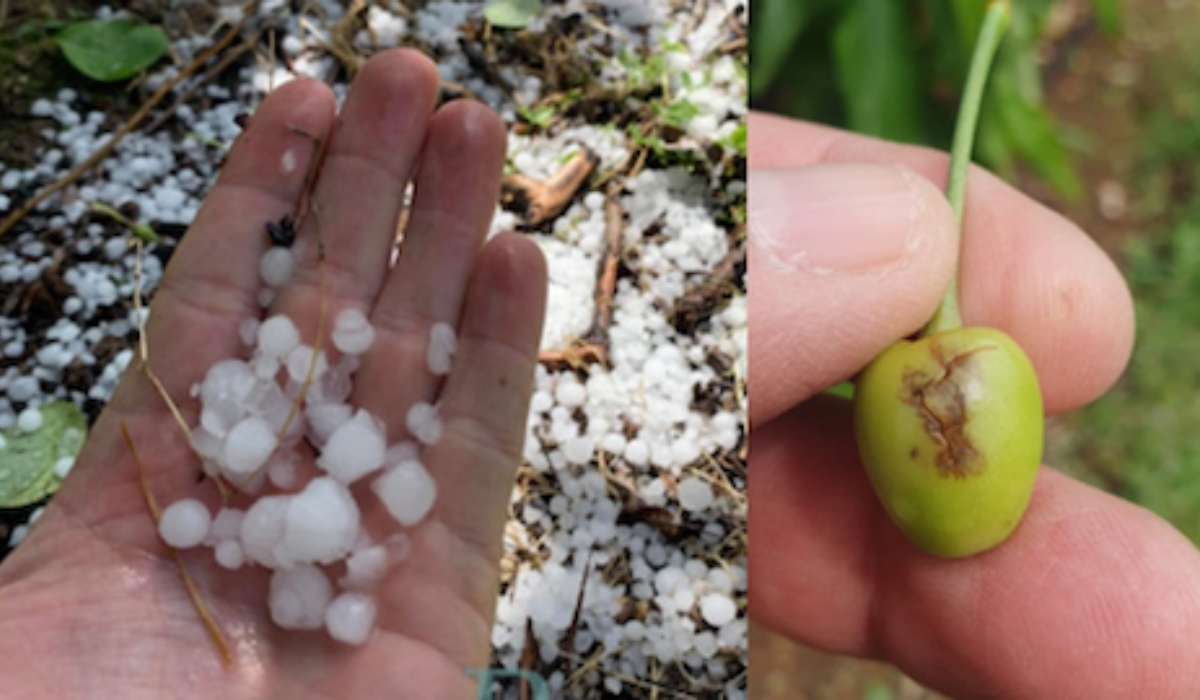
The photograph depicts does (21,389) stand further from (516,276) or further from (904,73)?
(904,73)

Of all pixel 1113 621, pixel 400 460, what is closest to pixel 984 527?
pixel 1113 621

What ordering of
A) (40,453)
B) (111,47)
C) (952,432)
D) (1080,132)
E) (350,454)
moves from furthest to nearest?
1. (111,47)
2. (40,453)
3. (350,454)
4. (1080,132)
5. (952,432)

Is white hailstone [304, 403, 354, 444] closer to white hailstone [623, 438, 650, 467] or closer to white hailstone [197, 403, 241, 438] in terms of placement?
white hailstone [197, 403, 241, 438]

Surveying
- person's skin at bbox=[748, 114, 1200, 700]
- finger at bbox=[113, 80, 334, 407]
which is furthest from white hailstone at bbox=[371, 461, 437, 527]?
person's skin at bbox=[748, 114, 1200, 700]

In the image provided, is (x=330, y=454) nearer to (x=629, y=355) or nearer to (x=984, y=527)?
(x=629, y=355)

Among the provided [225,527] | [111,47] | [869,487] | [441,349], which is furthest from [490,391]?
[111,47]

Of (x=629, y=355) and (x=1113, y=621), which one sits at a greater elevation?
(x=1113, y=621)

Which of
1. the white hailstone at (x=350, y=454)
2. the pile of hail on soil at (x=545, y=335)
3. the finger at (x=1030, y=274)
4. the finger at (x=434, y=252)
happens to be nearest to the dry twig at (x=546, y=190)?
the pile of hail on soil at (x=545, y=335)
